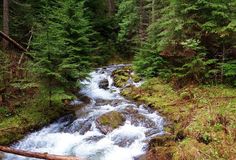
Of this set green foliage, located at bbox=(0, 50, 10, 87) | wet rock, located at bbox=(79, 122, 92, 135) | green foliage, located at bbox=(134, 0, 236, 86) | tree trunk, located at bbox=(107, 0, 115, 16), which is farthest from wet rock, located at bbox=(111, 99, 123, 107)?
tree trunk, located at bbox=(107, 0, 115, 16)

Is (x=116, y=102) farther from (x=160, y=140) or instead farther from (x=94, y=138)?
(x=160, y=140)

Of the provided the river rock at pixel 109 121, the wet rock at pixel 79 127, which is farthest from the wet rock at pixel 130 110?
the wet rock at pixel 79 127

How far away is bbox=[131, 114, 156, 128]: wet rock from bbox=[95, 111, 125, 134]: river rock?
0.49 m

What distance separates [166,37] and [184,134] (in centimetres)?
730

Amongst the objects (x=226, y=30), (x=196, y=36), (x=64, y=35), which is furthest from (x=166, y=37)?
(x=64, y=35)

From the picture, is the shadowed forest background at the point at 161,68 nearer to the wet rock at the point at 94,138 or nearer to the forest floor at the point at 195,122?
the forest floor at the point at 195,122

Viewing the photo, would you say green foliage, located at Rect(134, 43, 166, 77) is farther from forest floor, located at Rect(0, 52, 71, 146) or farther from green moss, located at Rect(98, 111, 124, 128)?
forest floor, located at Rect(0, 52, 71, 146)

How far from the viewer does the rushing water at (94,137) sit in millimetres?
10344

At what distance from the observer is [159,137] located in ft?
33.5

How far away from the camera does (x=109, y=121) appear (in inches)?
483

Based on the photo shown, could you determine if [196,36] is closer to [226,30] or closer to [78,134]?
[226,30]

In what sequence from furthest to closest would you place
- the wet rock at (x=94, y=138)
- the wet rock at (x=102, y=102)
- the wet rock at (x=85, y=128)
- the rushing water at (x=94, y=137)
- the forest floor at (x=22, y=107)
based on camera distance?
1. the wet rock at (x=102, y=102)
2. the wet rock at (x=85, y=128)
3. the forest floor at (x=22, y=107)
4. the wet rock at (x=94, y=138)
5. the rushing water at (x=94, y=137)

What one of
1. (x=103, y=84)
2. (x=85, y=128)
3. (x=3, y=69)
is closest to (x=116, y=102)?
(x=85, y=128)

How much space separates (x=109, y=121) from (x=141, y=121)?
1390mm
